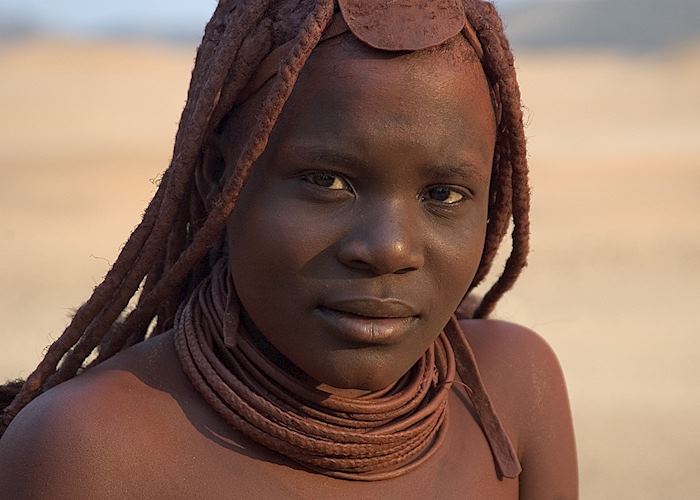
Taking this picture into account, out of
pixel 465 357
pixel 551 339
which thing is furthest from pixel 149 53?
pixel 465 357

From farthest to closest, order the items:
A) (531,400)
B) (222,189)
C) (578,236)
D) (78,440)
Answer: (578,236) → (531,400) → (222,189) → (78,440)

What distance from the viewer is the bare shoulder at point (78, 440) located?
2.40 meters

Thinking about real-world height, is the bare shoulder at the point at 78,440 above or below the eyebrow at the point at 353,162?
below

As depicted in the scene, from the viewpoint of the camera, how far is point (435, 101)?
2.41 meters

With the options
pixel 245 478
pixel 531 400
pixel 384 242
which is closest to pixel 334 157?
pixel 384 242

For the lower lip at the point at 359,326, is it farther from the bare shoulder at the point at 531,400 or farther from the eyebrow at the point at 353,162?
the bare shoulder at the point at 531,400

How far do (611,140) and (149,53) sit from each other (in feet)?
60.8

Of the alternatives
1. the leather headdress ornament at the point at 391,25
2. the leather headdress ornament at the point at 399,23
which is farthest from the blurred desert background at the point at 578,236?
the leather headdress ornament at the point at 399,23

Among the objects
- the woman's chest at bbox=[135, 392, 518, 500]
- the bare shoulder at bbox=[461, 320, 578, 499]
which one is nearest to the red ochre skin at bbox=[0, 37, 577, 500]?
the woman's chest at bbox=[135, 392, 518, 500]

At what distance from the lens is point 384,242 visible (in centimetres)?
232

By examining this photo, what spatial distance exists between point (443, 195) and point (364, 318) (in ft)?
1.03

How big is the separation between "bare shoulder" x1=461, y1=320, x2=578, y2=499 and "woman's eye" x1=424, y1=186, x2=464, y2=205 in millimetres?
701

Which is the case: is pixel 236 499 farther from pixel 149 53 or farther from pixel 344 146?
pixel 149 53

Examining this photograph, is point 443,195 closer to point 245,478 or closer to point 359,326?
point 359,326
